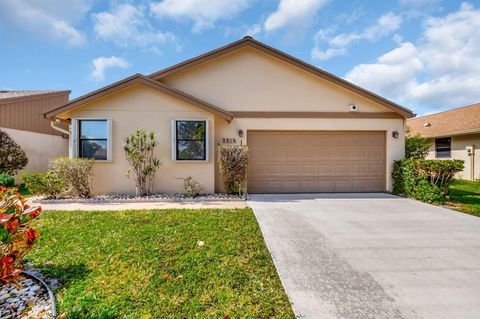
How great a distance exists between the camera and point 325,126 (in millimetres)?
9430

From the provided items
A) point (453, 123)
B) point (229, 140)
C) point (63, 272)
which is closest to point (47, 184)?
point (63, 272)

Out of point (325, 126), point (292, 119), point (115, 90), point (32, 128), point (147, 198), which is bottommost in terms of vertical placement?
point (147, 198)

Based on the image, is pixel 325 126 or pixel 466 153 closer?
pixel 325 126

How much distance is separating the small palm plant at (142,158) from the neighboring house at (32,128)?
6.79 metres

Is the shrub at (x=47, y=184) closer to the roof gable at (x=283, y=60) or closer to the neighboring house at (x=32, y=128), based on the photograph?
the roof gable at (x=283, y=60)

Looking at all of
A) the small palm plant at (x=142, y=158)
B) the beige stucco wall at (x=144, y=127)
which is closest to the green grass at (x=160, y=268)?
the small palm plant at (x=142, y=158)

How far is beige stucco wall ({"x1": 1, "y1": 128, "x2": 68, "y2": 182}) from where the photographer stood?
41.0 ft

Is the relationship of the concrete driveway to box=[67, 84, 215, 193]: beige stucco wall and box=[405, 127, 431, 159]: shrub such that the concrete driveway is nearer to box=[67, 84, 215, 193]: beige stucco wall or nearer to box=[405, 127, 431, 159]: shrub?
box=[67, 84, 215, 193]: beige stucco wall

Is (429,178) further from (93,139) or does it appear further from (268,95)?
(93,139)

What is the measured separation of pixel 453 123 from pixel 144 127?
18.6 metres

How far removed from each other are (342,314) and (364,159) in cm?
832

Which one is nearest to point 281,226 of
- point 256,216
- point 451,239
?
point 256,216

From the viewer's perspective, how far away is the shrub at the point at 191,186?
334 inches

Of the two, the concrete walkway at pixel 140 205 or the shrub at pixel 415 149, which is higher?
the shrub at pixel 415 149
